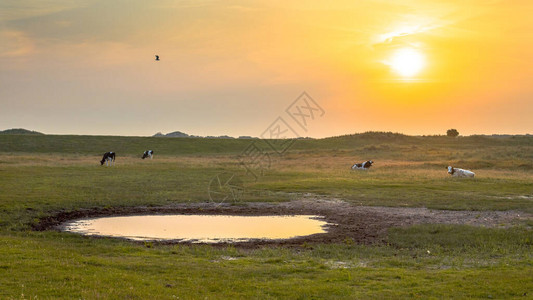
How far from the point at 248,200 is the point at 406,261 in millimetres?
17597

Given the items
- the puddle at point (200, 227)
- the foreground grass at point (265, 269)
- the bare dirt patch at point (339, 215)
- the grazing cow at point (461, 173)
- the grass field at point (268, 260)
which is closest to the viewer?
the foreground grass at point (265, 269)

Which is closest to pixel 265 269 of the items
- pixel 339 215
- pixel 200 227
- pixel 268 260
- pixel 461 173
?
pixel 268 260

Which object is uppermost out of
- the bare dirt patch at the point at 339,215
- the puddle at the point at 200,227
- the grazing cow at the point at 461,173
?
the grazing cow at the point at 461,173

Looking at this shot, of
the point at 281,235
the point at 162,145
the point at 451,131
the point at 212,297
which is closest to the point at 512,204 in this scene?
the point at 281,235

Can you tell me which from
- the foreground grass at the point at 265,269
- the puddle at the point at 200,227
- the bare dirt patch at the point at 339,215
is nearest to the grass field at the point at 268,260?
the foreground grass at the point at 265,269

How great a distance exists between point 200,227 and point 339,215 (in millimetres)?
7768

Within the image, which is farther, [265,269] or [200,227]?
[200,227]

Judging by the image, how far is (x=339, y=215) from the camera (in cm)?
2733

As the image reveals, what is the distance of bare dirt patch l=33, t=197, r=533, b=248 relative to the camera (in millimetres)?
21125

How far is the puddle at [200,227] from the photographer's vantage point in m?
21.2

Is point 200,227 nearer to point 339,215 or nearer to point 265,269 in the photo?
point 339,215

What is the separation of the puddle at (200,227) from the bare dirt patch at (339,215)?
3.30 ft

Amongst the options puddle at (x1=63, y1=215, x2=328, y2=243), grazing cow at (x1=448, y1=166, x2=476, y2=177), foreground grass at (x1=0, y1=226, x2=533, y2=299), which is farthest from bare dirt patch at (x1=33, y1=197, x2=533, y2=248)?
grazing cow at (x1=448, y1=166, x2=476, y2=177)

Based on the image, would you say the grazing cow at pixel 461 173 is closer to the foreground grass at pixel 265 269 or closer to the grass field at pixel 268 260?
the grass field at pixel 268 260
